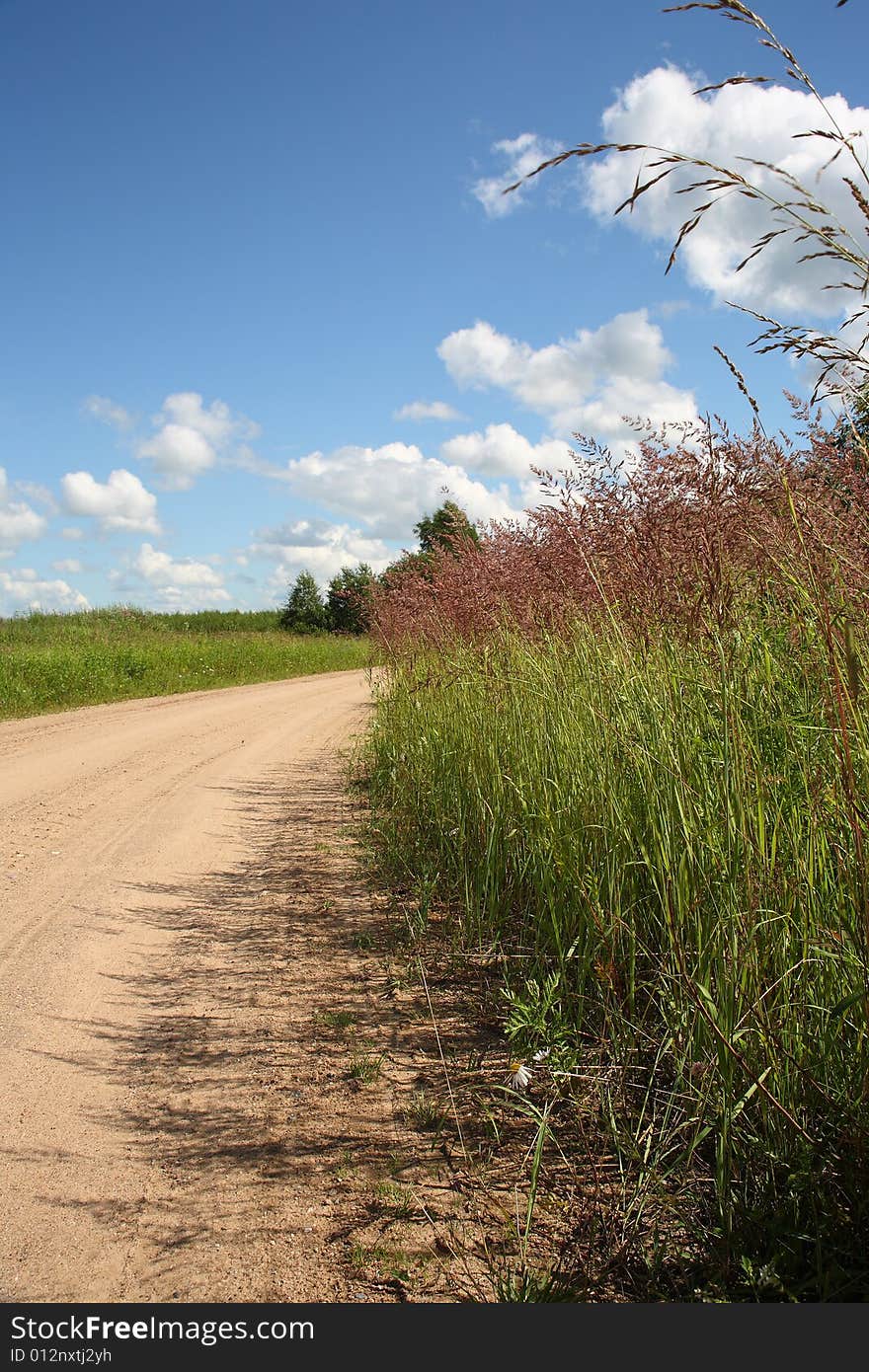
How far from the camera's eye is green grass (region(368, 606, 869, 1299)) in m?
2.13

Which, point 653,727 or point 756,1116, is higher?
point 653,727

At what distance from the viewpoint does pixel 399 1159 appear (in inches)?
113

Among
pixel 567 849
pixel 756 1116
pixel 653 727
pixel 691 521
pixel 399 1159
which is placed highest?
pixel 691 521

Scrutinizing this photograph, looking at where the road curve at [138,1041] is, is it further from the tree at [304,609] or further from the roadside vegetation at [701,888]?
the tree at [304,609]

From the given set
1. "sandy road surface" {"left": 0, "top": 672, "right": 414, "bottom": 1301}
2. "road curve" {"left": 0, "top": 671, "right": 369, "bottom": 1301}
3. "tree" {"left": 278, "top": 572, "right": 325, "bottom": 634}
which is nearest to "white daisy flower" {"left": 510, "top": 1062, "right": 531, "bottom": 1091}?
"sandy road surface" {"left": 0, "top": 672, "right": 414, "bottom": 1301}

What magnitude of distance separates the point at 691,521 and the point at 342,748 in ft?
30.4

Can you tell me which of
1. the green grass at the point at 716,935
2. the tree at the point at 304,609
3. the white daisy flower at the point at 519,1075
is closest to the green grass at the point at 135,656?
the tree at the point at 304,609

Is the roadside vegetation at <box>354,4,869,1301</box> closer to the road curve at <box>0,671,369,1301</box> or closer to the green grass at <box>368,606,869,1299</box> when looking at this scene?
the green grass at <box>368,606,869,1299</box>

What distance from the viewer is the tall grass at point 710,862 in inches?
85.0

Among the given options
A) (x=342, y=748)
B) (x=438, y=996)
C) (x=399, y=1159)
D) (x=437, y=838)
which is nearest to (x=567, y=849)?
(x=438, y=996)

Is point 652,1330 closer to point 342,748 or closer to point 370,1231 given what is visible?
point 370,1231

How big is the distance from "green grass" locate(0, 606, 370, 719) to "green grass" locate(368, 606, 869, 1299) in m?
10.1

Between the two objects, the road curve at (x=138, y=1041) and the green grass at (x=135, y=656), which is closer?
the road curve at (x=138, y=1041)

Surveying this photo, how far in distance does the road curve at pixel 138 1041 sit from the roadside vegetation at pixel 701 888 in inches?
34.9
